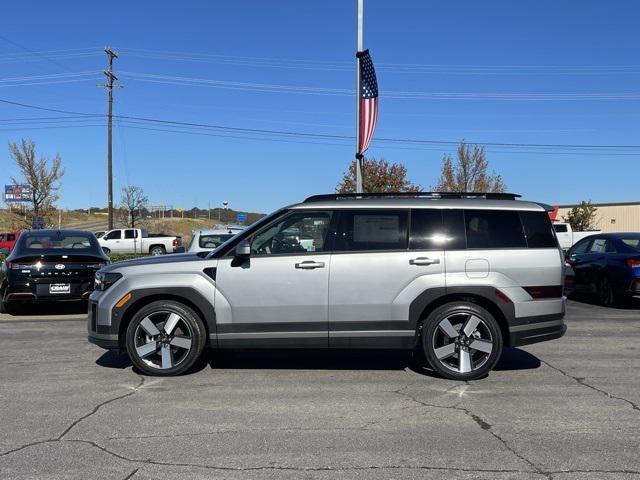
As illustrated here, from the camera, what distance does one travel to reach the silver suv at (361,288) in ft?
19.3

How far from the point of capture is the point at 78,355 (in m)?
7.40

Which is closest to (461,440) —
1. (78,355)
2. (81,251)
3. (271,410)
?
(271,410)

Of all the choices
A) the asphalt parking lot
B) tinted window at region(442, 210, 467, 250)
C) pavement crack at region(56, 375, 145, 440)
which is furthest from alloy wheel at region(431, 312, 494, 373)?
pavement crack at region(56, 375, 145, 440)

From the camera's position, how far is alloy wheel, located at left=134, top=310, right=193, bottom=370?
602 cm

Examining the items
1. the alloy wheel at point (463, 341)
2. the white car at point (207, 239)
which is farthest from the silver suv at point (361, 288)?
the white car at point (207, 239)

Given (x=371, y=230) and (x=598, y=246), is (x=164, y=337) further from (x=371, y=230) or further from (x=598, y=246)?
(x=598, y=246)

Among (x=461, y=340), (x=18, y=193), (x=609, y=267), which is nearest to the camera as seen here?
(x=461, y=340)

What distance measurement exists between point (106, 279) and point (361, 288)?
267 centimetres

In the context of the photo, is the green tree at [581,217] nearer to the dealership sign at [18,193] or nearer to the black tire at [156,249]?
the black tire at [156,249]

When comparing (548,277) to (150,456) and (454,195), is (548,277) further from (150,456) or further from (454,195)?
(150,456)

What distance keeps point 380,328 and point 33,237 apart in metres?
8.05

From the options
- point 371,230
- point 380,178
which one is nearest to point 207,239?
point 371,230

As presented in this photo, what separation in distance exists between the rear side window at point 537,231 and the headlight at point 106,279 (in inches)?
166

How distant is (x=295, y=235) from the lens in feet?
20.0
